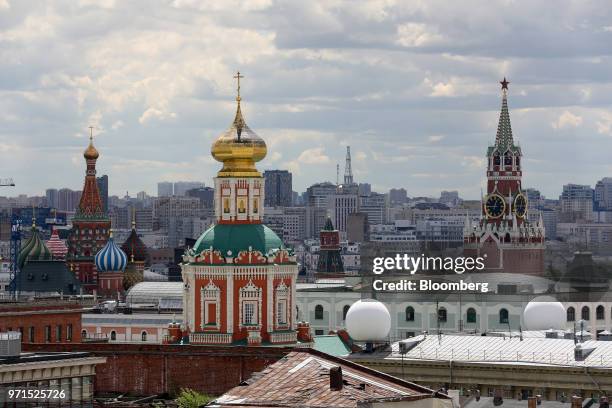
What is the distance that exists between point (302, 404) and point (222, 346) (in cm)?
3152

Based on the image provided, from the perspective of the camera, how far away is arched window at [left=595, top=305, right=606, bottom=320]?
110 m

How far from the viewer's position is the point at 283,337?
8756cm

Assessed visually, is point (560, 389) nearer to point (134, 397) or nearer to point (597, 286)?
point (134, 397)

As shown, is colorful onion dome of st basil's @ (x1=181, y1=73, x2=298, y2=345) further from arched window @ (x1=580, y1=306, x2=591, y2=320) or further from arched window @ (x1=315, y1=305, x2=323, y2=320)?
arched window @ (x1=315, y1=305, x2=323, y2=320)

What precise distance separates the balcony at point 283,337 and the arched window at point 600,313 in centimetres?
2659

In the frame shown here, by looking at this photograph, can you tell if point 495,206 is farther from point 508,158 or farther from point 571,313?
point 571,313

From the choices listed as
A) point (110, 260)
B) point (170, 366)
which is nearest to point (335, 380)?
point (170, 366)

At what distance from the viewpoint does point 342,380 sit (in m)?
53.3

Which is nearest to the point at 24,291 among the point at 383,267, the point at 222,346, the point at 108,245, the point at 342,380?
the point at 108,245

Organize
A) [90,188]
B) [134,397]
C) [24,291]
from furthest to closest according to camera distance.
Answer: [90,188], [24,291], [134,397]

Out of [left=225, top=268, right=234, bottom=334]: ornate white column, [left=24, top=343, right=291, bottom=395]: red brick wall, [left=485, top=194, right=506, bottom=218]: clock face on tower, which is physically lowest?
[left=24, top=343, right=291, bottom=395]: red brick wall

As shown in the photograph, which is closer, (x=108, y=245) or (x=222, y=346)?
(x=222, y=346)

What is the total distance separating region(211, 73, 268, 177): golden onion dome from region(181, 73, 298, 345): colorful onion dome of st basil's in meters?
2.32
